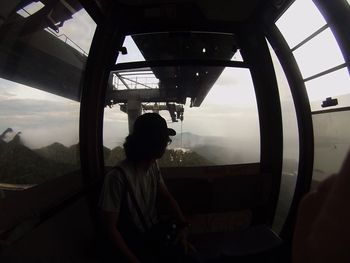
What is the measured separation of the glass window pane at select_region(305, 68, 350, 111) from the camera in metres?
2.45

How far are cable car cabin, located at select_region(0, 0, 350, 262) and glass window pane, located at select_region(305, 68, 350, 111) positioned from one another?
0.02 m

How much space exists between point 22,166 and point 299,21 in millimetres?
3075

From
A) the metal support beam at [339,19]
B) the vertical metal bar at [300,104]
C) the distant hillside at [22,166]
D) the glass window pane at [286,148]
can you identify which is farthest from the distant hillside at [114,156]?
the metal support beam at [339,19]

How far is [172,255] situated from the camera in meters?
1.66

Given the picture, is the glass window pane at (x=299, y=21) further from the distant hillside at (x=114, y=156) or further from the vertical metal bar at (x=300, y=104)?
the distant hillside at (x=114, y=156)

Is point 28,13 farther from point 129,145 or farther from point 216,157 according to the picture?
point 216,157

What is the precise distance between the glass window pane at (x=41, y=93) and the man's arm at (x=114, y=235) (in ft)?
2.60

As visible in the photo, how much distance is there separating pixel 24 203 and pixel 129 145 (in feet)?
3.18

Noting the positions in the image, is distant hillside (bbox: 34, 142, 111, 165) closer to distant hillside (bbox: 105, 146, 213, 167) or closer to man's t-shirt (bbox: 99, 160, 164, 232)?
distant hillside (bbox: 105, 146, 213, 167)

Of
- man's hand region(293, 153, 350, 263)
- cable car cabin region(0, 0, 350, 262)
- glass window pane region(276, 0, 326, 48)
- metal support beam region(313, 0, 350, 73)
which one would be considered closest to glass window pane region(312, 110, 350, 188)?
cable car cabin region(0, 0, 350, 262)

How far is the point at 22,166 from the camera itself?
187 cm

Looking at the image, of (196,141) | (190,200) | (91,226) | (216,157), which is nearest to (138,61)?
(196,141)

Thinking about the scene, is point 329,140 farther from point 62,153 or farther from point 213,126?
point 62,153

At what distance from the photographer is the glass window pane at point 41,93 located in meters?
1.68
